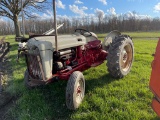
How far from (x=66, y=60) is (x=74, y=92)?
0.92 m

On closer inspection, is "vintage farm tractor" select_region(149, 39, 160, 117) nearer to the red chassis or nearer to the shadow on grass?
the shadow on grass

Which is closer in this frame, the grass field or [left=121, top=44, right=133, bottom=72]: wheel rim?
the grass field

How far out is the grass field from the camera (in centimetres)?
321

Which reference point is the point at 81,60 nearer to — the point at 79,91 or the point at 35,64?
the point at 79,91

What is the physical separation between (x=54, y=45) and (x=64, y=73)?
2.07 ft

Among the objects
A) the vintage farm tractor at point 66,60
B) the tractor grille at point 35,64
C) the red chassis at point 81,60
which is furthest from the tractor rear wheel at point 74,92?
the tractor grille at point 35,64

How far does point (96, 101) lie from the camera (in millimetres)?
3598

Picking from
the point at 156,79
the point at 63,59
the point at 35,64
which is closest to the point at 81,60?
the point at 63,59

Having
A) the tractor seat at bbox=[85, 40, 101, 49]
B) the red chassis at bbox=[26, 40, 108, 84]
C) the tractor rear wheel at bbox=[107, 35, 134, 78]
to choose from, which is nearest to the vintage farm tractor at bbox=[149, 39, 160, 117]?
the red chassis at bbox=[26, 40, 108, 84]

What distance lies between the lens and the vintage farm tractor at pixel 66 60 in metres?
3.34

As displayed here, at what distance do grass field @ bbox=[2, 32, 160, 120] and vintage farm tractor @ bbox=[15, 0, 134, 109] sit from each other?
0.88ft

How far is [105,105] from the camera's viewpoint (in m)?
3.46

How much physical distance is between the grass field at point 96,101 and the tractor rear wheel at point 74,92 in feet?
0.50

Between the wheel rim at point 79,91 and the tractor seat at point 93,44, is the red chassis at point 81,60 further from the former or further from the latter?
the wheel rim at point 79,91
